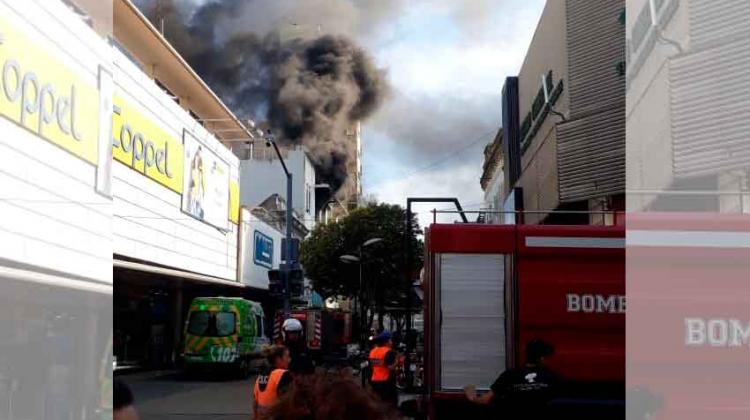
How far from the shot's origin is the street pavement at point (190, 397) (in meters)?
13.7

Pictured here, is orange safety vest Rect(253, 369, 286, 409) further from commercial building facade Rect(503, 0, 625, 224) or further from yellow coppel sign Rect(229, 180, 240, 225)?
yellow coppel sign Rect(229, 180, 240, 225)

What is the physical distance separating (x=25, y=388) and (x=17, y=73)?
15.6 feet

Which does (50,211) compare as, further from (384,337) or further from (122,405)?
(122,405)

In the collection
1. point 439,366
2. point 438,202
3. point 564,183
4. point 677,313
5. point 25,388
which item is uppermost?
point 564,183

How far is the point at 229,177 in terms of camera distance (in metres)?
27.3

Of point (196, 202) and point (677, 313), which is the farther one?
point (196, 202)

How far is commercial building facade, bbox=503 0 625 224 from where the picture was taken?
14.1 metres

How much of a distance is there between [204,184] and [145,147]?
5021mm

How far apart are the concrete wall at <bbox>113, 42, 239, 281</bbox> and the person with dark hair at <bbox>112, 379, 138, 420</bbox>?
1438cm

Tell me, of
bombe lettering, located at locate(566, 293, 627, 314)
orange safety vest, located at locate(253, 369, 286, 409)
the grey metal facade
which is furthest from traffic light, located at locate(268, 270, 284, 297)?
orange safety vest, located at locate(253, 369, 286, 409)

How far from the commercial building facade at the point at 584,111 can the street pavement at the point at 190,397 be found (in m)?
6.52

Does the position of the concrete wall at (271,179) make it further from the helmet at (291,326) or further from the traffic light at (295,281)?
the helmet at (291,326)

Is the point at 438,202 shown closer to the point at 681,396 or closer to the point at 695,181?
the point at 681,396

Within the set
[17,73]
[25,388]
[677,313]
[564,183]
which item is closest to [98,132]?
[17,73]
